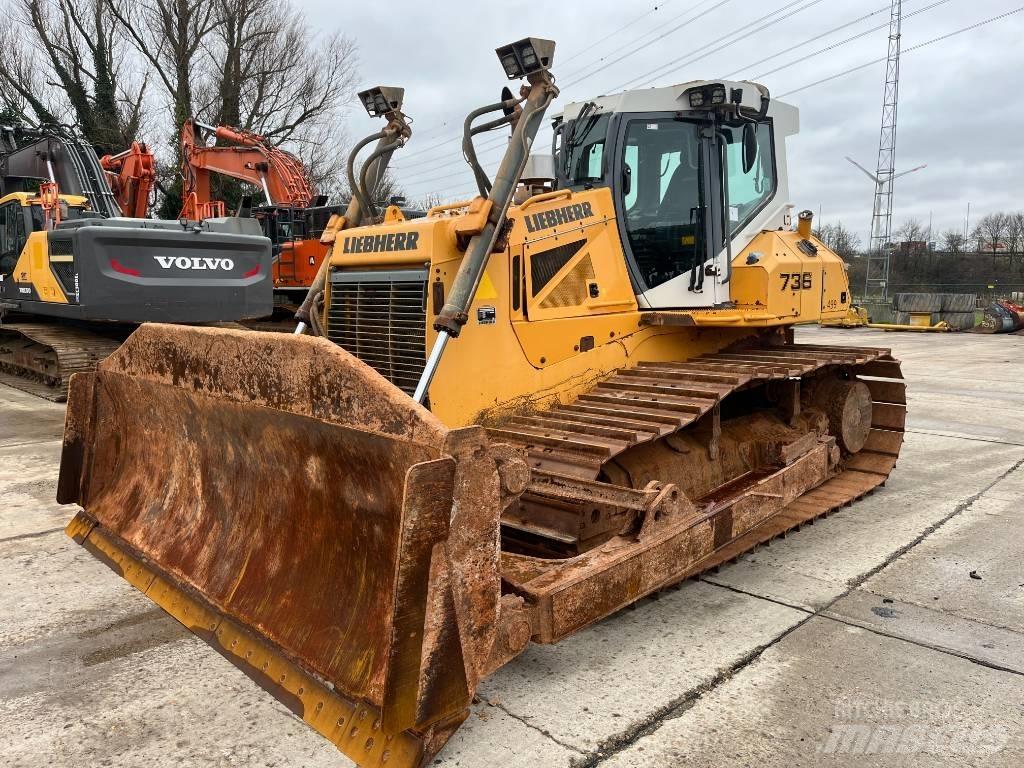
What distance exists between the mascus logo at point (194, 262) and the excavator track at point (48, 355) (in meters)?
1.44

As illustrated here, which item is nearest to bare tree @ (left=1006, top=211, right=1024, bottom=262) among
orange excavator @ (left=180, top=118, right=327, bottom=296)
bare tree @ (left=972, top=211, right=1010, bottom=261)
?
bare tree @ (left=972, top=211, right=1010, bottom=261)

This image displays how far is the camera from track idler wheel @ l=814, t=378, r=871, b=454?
18.8 ft

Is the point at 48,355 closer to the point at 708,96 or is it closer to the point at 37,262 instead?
the point at 37,262

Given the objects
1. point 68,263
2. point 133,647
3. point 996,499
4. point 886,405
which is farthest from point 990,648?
point 68,263

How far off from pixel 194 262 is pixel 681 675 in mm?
8789

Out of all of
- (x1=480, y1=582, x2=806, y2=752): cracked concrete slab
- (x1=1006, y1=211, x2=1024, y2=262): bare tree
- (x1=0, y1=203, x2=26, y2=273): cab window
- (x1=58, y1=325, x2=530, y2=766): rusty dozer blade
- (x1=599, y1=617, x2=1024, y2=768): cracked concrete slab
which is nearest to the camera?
(x1=58, y1=325, x2=530, y2=766): rusty dozer blade

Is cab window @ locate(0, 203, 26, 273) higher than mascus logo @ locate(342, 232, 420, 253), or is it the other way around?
cab window @ locate(0, 203, 26, 273)

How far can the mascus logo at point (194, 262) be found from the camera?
977 cm

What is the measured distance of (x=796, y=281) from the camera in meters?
5.64

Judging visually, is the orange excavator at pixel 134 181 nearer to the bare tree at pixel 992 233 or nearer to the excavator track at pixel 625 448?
the excavator track at pixel 625 448

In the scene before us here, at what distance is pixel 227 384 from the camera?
3.21 m

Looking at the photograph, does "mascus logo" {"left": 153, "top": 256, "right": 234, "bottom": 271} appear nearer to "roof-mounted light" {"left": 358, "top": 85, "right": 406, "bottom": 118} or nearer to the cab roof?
"roof-mounted light" {"left": 358, "top": 85, "right": 406, "bottom": 118}

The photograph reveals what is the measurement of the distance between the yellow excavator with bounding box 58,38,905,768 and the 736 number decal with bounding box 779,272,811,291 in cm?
3

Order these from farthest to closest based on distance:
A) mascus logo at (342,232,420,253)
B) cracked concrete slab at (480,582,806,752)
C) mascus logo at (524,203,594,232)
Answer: mascus logo at (524,203,594,232)
mascus logo at (342,232,420,253)
cracked concrete slab at (480,582,806,752)
